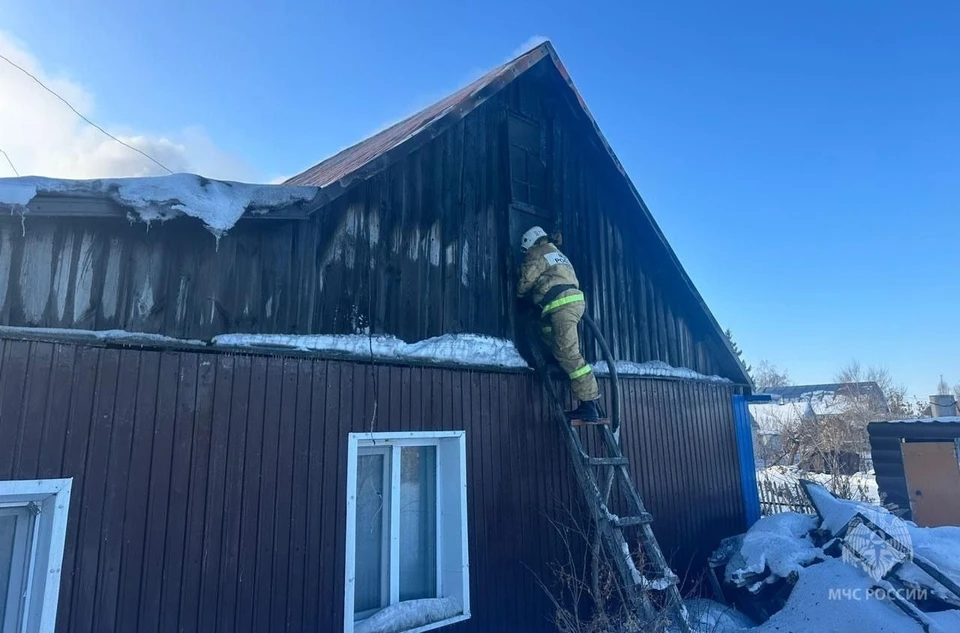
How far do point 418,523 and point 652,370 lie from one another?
11.6ft

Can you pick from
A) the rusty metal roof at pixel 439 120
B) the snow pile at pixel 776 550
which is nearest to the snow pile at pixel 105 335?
the rusty metal roof at pixel 439 120

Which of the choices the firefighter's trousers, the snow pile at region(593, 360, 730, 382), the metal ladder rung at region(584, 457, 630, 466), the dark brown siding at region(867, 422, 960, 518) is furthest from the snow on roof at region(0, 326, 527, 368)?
the dark brown siding at region(867, 422, 960, 518)

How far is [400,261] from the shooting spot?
4.48m

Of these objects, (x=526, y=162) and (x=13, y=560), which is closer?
(x=13, y=560)

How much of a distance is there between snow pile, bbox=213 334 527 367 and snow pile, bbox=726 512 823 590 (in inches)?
129

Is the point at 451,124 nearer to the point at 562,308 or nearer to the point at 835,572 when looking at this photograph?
the point at 562,308

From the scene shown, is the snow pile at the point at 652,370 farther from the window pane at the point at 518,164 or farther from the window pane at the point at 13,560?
the window pane at the point at 13,560

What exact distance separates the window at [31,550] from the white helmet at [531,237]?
3968mm

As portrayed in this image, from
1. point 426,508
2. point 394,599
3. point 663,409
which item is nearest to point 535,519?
point 426,508

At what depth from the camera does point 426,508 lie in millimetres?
4520

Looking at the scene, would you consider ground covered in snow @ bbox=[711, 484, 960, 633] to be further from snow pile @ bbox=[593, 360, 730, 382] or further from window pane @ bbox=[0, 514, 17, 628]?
window pane @ bbox=[0, 514, 17, 628]

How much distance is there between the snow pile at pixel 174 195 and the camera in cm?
268

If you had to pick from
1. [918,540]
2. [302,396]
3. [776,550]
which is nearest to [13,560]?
[302,396]

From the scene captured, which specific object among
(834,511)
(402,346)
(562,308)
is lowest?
(834,511)
